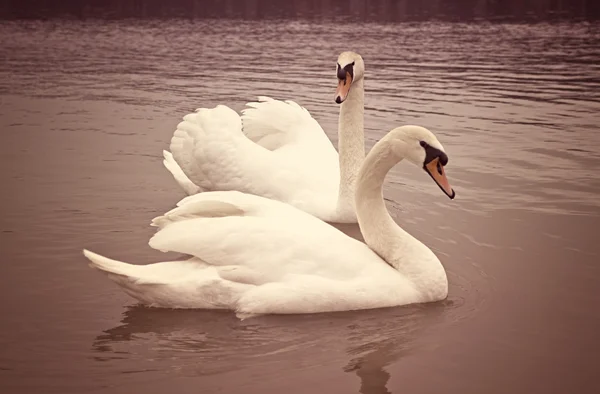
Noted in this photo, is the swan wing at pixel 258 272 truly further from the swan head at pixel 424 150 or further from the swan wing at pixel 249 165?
the swan wing at pixel 249 165

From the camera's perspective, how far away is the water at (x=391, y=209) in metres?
5.60

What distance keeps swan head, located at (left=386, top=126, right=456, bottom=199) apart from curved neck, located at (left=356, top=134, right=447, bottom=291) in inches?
2.6

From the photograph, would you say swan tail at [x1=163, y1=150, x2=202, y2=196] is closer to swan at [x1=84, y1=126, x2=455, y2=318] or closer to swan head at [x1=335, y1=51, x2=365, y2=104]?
swan head at [x1=335, y1=51, x2=365, y2=104]

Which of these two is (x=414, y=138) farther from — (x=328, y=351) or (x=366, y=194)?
(x=328, y=351)

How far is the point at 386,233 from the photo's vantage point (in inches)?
262

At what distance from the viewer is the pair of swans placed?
618 cm

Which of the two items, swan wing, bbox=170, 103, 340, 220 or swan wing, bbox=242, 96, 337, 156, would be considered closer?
swan wing, bbox=170, 103, 340, 220

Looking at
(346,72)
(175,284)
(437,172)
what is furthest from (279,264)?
(346,72)

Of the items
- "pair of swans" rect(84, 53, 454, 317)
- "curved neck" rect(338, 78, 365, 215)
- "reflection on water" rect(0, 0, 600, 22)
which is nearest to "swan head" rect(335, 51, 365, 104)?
"curved neck" rect(338, 78, 365, 215)

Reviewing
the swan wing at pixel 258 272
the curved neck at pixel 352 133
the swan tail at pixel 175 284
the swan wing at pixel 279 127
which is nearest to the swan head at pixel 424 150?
the swan wing at pixel 258 272

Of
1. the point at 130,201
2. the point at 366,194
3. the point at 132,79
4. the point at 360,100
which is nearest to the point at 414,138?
the point at 366,194

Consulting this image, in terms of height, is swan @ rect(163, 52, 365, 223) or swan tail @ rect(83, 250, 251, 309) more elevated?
swan @ rect(163, 52, 365, 223)

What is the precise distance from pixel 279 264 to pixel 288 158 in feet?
9.94

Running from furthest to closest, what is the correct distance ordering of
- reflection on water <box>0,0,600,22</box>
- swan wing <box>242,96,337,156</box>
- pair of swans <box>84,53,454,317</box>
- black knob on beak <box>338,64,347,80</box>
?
reflection on water <box>0,0,600,22</box>, swan wing <box>242,96,337,156</box>, black knob on beak <box>338,64,347,80</box>, pair of swans <box>84,53,454,317</box>
